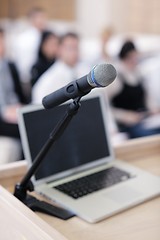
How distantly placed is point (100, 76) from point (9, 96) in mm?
2127

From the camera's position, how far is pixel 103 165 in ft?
3.51

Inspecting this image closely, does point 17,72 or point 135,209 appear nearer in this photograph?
point 135,209

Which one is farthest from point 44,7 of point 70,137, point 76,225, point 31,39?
point 76,225

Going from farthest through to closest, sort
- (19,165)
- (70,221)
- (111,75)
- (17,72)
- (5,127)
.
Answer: (17,72) < (5,127) < (19,165) < (70,221) < (111,75)

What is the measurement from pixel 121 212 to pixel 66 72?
164 cm

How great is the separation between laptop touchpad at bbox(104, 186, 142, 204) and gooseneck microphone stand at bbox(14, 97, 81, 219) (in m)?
0.12

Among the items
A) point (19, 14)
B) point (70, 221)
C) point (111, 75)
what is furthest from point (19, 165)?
point (19, 14)

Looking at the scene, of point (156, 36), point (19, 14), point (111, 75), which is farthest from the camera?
point (19, 14)

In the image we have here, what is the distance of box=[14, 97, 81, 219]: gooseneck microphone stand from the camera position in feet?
2.47

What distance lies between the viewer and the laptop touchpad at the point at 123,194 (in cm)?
87

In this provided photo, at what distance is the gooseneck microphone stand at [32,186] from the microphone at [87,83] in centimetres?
4

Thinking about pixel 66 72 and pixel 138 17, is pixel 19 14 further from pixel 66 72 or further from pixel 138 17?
pixel 66 72

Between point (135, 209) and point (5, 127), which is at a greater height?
point (5, 127)

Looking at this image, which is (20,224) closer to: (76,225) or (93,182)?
(76,225)
